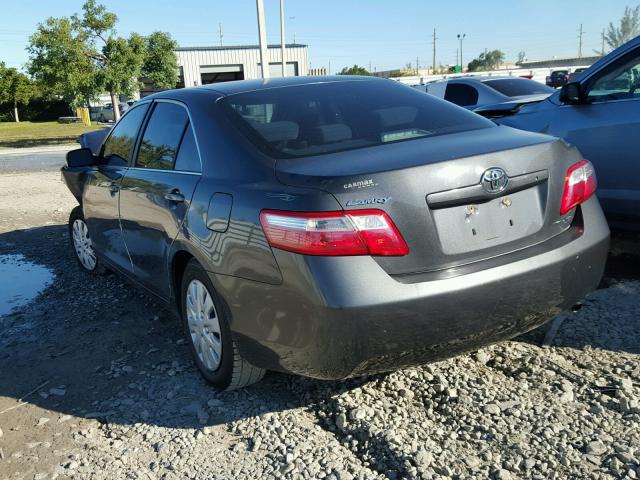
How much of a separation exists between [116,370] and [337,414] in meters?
1.50

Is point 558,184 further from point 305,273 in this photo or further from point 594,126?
point 594,126

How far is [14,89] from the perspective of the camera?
60375 millimetres

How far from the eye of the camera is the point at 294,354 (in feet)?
8.73

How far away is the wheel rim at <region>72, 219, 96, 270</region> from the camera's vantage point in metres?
5.62

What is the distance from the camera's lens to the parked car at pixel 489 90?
31.9 ft

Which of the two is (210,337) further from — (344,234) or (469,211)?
(469,211)

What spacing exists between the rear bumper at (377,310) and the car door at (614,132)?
1.96 m

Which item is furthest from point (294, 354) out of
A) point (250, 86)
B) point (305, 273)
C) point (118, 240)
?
point (118, 240)

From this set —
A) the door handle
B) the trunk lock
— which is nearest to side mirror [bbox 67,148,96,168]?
the door handle

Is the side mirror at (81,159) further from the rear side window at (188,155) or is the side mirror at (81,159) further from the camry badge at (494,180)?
the camry badge at (494,180)

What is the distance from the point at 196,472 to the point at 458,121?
2.23 m

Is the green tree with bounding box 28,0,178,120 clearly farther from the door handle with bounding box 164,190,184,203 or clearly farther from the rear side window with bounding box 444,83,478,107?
the door handle with bounding box 164,190,184,203

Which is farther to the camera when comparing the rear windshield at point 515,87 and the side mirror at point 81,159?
the rear windshield at point 515,87

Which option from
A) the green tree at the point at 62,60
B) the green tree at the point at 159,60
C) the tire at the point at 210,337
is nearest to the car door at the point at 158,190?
the tire at the point at 210,337
